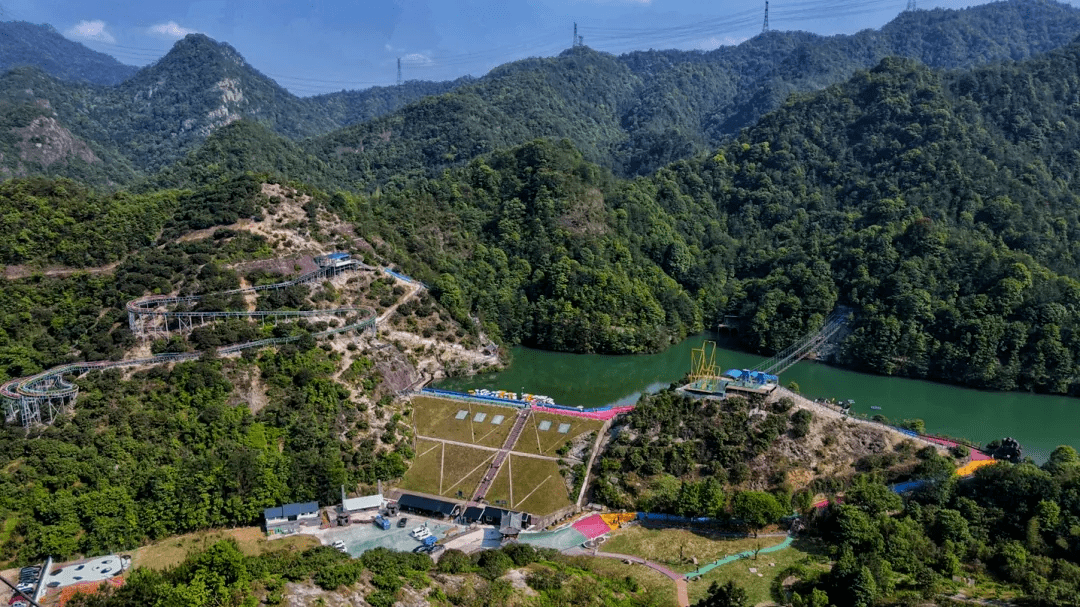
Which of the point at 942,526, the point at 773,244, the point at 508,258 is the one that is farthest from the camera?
the point at 773,244

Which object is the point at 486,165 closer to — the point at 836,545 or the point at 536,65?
the point at 836,545

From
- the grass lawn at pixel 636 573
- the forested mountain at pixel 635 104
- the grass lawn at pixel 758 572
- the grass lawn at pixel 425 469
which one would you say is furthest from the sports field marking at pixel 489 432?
the forested mountain at pixel 635 104

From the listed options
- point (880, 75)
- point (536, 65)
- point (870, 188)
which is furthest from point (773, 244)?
point (536, 65)

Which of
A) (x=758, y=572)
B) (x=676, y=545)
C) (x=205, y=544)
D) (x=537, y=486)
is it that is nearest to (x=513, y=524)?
(x=537, y=486)

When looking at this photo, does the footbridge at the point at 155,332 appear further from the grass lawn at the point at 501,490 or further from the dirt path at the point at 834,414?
the dirt path at the point at 834,414

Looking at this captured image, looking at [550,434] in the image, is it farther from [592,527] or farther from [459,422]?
[592,527]
